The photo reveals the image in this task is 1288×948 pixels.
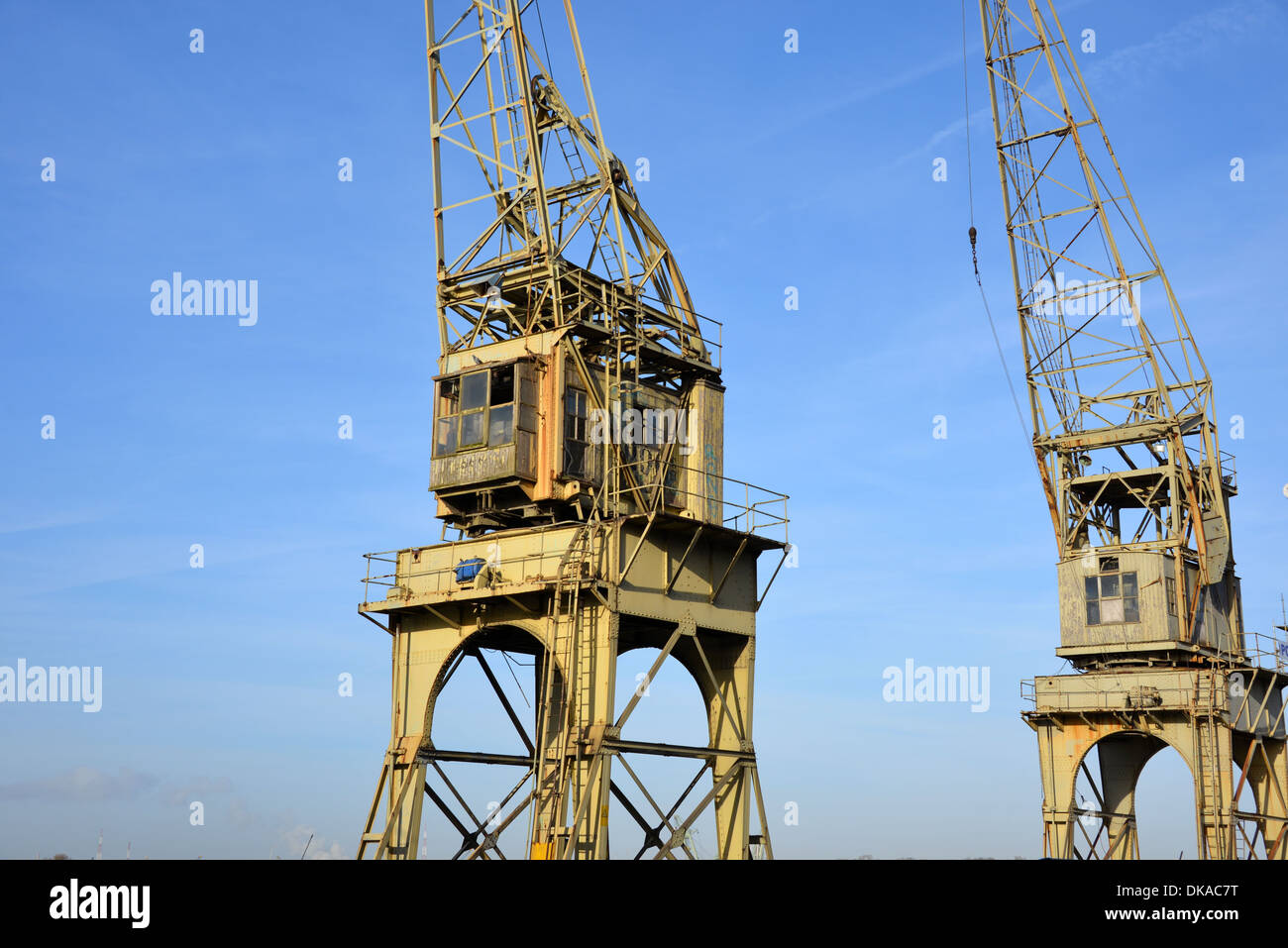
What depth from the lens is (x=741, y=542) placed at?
5181 centimetres

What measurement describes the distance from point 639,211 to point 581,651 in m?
17.4

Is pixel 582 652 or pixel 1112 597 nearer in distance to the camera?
pixel 582 652

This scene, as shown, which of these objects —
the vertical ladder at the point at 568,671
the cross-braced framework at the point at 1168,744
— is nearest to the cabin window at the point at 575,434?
the vertical ladder at the point at 568,671

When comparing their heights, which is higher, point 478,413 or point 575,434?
point 478,413

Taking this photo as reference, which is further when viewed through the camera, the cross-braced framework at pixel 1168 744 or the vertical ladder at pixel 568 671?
the cross-braced framework at pixel 1168 744

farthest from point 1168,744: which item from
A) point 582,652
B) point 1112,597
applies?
point 582,652

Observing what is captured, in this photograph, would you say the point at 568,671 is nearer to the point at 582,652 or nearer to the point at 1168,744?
the point at 582,652

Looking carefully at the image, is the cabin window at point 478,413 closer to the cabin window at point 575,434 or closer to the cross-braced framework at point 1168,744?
the cabin window at point 575,434

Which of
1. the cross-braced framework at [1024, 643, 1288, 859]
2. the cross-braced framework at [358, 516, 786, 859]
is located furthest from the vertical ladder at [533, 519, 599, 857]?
the cross-braced framework at [1024, 643, 1288, 859]

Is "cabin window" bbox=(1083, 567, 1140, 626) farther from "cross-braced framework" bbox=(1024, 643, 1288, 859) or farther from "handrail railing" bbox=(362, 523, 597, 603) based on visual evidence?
"handrail railing" bbox=(362, 523, 597, 603)

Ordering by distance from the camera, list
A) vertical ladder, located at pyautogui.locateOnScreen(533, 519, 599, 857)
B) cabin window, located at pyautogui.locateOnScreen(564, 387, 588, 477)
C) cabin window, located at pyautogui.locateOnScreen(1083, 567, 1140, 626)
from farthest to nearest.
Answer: cabin window, located at pyautogui.locateOnScreen(1083, 567, 1140, 626) → cabin window, located at pyautogui.locateOnScreen(564, 387, 588, 477) → vertical ladder, located at pyautogui.locateOnScreen(533, 519, 599, 857)
